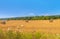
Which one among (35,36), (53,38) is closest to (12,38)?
(35,36)

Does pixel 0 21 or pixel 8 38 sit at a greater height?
pixel 8 38

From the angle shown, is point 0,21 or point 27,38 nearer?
point 27,38

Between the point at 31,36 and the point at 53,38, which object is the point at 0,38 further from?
the point at 53,38

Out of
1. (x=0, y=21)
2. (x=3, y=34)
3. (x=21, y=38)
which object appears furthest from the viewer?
(x=0, y=21)

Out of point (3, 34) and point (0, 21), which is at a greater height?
point (3, 34)

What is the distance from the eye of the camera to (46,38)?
1309 cm

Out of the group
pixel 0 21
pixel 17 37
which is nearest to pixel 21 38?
pixel 17 37

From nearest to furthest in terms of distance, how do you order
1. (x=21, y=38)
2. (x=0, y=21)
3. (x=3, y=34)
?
(x=21, y=38) < (x=3, y=34) < (x=0, y=21)

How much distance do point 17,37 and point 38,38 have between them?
1006 mm

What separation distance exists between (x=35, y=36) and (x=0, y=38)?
1713 mm

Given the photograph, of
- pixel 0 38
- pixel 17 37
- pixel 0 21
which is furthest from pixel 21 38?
pixel 0 21

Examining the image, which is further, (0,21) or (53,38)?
(0,21)

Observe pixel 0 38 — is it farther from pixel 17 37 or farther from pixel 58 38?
pixel 58 38

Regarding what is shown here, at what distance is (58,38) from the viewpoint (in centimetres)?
1333
